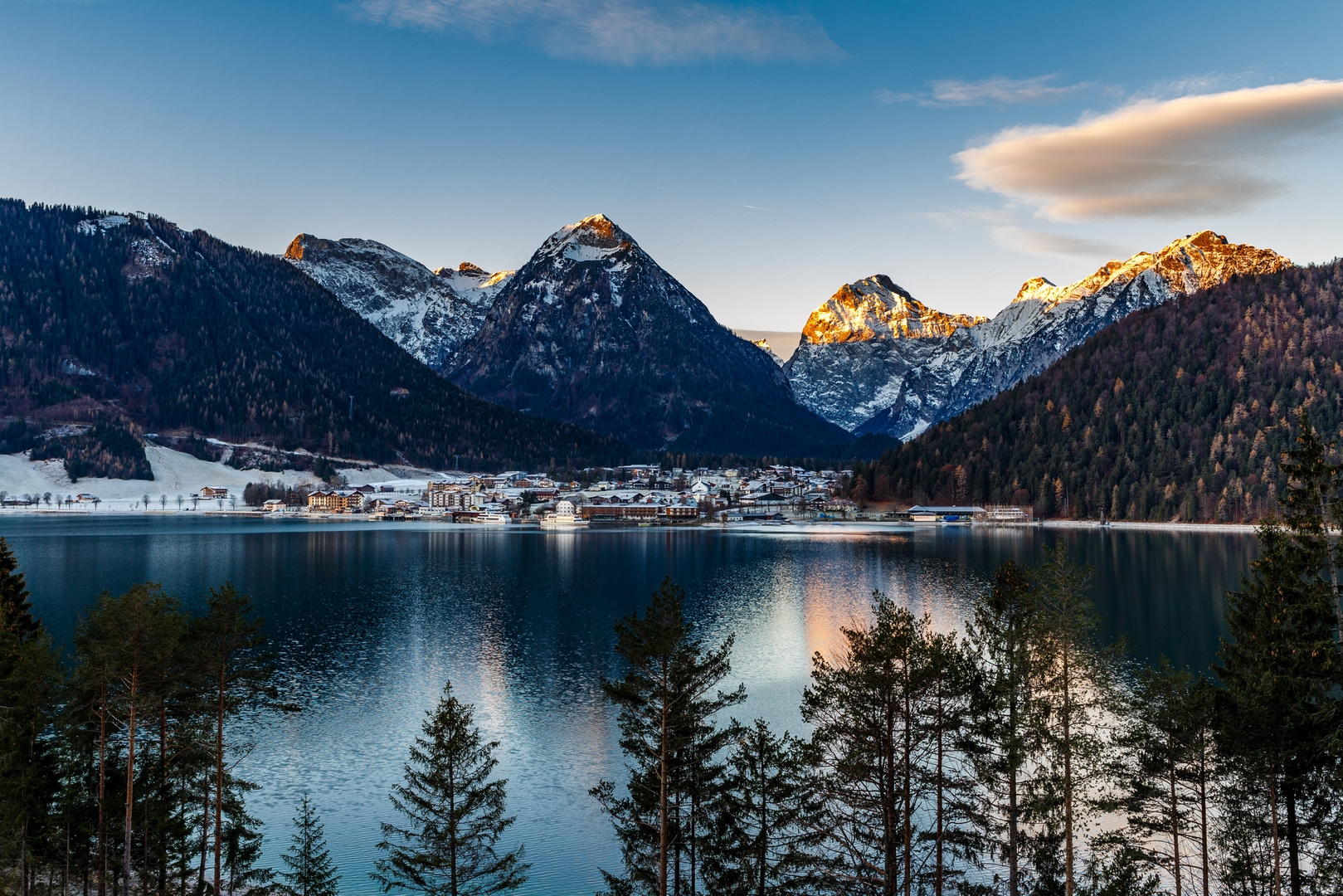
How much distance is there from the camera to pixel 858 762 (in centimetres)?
2609

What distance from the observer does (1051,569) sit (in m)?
29.7

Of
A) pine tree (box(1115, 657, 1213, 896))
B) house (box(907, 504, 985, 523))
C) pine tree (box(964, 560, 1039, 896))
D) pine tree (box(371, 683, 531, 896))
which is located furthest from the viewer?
house (box(907, 504, 985, 523))

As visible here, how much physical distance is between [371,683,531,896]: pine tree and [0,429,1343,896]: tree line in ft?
0.57

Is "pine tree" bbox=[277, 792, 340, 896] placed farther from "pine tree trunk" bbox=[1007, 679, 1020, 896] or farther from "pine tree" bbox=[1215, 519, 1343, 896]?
"pine tree" bbox=[1215, 519, 1343, 896]

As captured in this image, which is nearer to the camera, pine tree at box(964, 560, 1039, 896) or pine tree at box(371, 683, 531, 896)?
pine tree at box(371, 683, 531, 896)

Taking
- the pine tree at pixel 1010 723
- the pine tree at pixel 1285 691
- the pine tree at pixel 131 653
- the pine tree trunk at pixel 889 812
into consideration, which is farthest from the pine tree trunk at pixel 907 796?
the pine tree at pixel 131 653

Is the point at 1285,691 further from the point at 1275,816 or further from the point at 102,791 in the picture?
the point at 102,791

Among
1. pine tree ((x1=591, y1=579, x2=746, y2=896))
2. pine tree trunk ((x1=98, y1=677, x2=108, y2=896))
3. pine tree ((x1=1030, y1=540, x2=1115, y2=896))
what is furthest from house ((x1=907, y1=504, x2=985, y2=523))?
pine tree trunk ((x1=98, y1=677, x2=108, y2=896))

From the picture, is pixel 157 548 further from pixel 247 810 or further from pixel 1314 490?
pixel 1314 490

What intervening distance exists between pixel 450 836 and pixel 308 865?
385 centimetres

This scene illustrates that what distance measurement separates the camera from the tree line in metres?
25.0

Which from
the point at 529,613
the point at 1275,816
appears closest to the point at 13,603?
the point at 1275,816

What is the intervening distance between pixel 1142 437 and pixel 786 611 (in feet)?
499

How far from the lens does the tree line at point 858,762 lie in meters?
25.0
